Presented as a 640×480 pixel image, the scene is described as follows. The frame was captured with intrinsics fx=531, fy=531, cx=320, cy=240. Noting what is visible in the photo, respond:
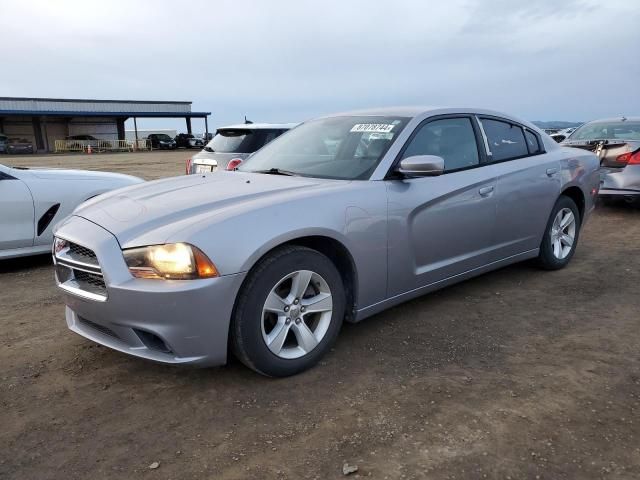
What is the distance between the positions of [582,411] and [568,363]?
1.83 ft

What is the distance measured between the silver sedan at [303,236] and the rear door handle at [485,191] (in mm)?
18

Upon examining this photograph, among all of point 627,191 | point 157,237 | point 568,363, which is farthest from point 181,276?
point 627,191

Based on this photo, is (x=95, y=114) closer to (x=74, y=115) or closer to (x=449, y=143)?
(x=74, y=115)

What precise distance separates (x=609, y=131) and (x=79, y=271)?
8.05 meters

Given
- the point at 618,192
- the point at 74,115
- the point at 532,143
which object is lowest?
the point at 618,192

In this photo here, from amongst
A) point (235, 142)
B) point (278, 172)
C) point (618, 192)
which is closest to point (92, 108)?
point (235, 142)

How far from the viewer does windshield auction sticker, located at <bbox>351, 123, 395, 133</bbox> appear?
375 cm

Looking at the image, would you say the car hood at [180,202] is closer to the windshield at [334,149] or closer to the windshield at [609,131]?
the windshield at [334,149]

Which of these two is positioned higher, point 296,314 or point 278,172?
point 278,172

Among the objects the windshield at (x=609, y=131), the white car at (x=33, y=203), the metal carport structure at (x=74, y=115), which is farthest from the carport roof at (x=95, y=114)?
the windshield at (x=609, y=131)

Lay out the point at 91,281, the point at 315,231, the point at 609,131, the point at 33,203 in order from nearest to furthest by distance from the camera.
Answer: the point at 91,281 < the point at 315,231 < the point at 33,203 < the point at 609,131

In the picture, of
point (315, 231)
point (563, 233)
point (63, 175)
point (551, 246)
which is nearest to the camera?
point (315, 231)

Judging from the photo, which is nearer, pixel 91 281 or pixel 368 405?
pixel 368 405

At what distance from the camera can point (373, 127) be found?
3.84 m
